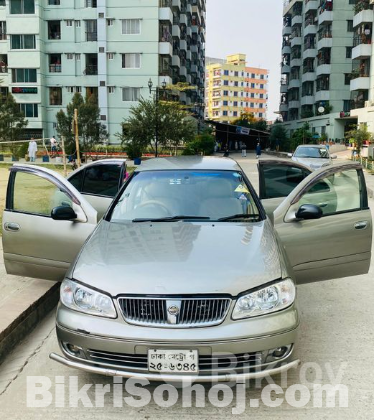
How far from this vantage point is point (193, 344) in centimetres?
294

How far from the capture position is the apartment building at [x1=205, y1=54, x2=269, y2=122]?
469 ft

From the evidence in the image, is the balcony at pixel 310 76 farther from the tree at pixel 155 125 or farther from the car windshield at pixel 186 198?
the car windshield at pixel 186 198

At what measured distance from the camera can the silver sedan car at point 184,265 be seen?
301 centimetres

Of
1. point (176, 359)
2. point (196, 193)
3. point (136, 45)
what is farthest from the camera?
point (136, 45)

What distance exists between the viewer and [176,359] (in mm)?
2961

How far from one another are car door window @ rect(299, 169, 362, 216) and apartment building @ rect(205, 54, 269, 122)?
137437mm

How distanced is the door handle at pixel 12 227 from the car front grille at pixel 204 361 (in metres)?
2.07

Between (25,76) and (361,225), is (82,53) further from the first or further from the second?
(361,225)

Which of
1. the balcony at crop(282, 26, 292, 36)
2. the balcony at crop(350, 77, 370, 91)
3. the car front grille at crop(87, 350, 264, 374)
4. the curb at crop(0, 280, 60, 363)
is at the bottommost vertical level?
the curb at crop(0, 280, 60, 363)

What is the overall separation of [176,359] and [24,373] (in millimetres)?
1510

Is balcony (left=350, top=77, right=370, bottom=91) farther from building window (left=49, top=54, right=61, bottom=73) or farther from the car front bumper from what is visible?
the car front bumper

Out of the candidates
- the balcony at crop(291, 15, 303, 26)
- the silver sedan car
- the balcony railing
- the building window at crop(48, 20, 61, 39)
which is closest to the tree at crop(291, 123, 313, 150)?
the balcony railing

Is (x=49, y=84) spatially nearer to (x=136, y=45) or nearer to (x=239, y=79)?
(x=136, y=45)

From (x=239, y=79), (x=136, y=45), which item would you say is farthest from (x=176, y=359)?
(x=239, y=79)
